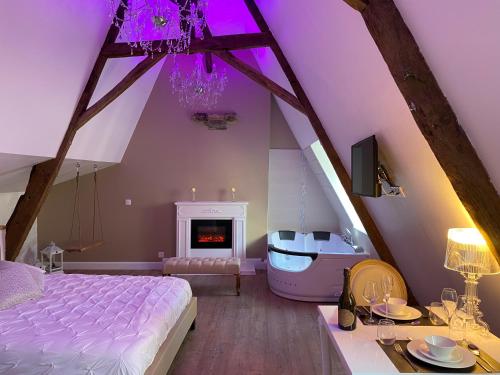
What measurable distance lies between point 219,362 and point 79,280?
66.3 inches

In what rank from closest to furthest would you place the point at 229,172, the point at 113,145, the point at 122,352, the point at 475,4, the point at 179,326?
1. the point at 475,4
2. the point at 122,352
3. the point at 179,326
4. the point at 113,145
5. the point at 229,172

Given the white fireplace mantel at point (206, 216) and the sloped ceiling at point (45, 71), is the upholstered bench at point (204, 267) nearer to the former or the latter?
the white fireplace mantel at point (206, 216)

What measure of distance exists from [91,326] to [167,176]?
3997 mm

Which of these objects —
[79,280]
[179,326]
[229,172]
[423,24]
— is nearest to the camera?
[423,24]

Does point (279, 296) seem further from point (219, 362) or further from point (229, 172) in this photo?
point (229, 172)

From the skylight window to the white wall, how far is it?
912 mm

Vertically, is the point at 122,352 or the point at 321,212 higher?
the point at 321,212

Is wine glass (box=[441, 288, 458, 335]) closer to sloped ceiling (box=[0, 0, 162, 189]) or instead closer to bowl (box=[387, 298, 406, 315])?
bowl (box=[387, 298, 406, 315])

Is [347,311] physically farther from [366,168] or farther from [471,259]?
[366,168]

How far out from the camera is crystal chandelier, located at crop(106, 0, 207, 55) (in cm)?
301

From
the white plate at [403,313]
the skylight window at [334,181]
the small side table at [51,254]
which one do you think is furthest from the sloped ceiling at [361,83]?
the small side table at [51,254]

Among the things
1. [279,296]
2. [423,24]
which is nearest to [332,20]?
[423,24]

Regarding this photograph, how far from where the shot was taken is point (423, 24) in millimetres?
1478

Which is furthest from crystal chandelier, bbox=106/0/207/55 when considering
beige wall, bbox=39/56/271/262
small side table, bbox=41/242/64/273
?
small side table, bbox=41/242/64/273
